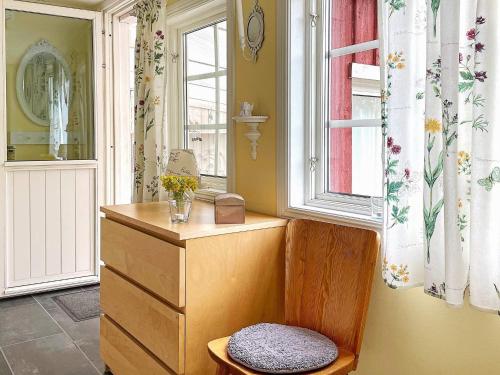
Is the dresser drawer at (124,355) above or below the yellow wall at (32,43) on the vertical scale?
below

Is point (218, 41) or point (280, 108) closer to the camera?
point (280, 108)

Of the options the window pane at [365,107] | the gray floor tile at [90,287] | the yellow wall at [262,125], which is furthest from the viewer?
the gray floor tile at [90,287]

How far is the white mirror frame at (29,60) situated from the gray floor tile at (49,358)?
1.61m

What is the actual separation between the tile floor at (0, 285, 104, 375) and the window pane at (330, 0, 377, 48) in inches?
76.8

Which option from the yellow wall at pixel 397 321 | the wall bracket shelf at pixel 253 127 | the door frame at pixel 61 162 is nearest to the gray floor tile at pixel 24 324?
the door frame at pixel 61 162

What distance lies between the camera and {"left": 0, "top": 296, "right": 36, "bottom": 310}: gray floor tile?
137 inches

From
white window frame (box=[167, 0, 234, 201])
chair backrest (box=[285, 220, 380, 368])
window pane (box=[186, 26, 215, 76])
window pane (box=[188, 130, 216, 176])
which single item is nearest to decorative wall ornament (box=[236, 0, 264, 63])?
white window frame (box=[167, 0, 234, 201])

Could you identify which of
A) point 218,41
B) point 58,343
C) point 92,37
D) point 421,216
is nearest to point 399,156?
A: point 421,216

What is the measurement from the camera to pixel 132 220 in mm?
2131

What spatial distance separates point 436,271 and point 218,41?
196cm

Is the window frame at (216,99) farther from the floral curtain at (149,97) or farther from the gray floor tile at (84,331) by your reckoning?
the gray floor tile at (84,331)

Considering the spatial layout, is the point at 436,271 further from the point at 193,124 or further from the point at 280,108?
the point at 193,124

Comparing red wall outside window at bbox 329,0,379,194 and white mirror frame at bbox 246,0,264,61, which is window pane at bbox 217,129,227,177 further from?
red wall outside window at bbox 329,0,379,194

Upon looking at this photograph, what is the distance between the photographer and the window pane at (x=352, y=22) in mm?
2006
